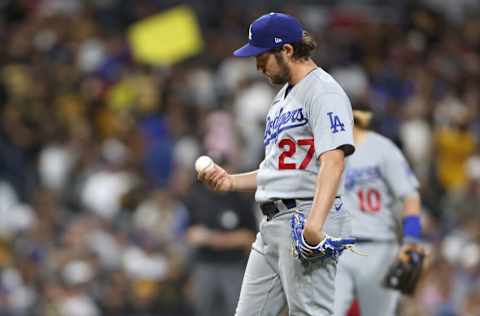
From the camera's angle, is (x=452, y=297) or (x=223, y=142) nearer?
(x=452, y=297)

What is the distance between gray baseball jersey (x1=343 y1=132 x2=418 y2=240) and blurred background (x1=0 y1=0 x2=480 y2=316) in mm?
2771

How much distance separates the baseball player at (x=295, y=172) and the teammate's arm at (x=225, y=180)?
252mm

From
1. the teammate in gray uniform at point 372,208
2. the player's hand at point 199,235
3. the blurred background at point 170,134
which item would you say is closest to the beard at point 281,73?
the teammate in gray uniform at point 372,208

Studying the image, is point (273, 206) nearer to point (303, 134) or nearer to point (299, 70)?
point (303, 134)

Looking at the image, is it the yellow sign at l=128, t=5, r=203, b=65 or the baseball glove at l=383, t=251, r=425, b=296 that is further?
the yellow sign at l=128, t=5, r=203, b=65

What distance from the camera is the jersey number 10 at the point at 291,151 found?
220 inches

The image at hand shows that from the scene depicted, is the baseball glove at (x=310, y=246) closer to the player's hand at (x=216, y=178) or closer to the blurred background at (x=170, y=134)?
the player's hand at (x=216, y=178)

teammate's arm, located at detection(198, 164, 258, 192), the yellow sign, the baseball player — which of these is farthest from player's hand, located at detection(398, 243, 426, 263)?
the yellow sign

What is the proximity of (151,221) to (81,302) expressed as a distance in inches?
58.0

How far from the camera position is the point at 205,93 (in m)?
14.1

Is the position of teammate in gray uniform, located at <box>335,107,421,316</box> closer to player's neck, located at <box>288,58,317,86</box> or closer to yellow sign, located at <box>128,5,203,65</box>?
player's neck, located at <box>288,58,317,86</box>

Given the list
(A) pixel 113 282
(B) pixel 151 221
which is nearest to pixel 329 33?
(B) pixel 151 221

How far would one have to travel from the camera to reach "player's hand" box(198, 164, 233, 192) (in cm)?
589

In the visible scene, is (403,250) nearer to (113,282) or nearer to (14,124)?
(113,282)
